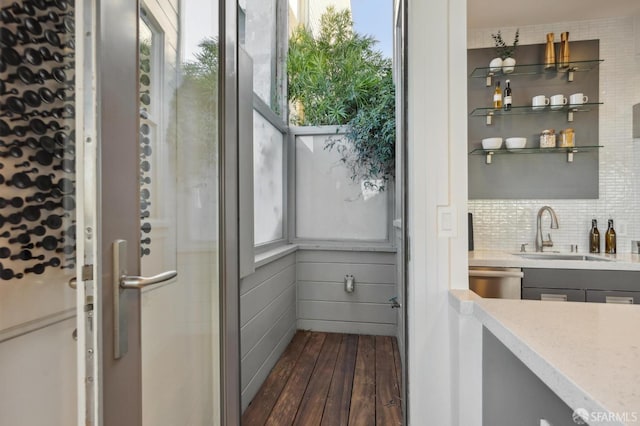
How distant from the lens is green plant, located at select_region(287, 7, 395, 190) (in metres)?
2.95

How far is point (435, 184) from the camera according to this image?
3.94ft

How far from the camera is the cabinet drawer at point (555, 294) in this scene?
2.06m

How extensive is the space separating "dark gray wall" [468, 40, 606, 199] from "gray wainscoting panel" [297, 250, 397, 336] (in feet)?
3.62

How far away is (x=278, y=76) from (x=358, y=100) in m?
0.82

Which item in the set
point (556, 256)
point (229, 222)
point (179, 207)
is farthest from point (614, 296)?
point (179, 207)

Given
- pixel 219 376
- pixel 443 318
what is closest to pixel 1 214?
pixel 219 376

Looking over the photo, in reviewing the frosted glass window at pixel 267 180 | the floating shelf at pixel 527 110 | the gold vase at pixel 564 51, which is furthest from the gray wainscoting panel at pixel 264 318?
the gold vase at pixel 564 51

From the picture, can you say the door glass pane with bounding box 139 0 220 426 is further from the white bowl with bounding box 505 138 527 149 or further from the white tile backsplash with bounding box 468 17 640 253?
the white tile backsplash with bounding box 468 17 640 253

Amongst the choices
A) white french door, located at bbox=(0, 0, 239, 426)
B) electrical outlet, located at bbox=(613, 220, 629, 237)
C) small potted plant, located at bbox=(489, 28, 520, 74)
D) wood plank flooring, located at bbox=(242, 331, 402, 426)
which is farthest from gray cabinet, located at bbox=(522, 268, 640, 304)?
white french door, located at bbox=(0, 0, 239, 426)

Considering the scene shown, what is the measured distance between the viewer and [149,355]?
99 centimetres

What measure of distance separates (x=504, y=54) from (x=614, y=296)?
6.16 ft

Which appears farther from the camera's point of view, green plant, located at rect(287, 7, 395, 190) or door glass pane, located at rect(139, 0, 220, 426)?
green plant, located at rect(287, 7, 395, 190)

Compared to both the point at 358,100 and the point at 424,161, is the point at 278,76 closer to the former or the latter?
the point at 358,100

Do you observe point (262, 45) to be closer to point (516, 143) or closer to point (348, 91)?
point (348, 91)
